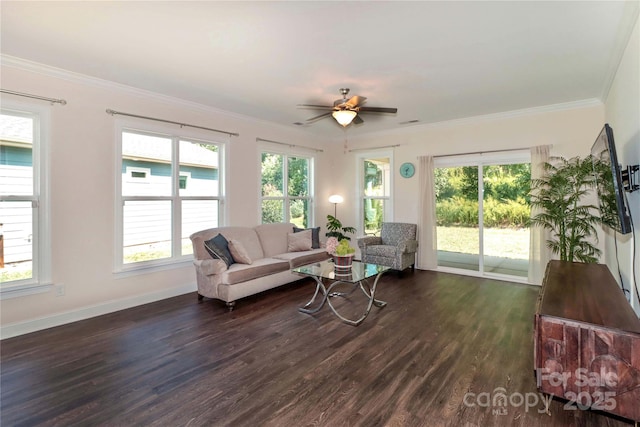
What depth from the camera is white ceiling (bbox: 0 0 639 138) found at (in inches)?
90.7

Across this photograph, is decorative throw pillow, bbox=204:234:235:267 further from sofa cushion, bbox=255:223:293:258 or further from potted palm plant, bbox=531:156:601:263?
potted palm plant, bbox=531:156:601:263

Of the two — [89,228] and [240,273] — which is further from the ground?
[89,228]

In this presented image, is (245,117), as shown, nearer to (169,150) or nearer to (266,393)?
(169,150)

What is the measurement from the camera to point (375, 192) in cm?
671

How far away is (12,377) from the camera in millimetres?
2344

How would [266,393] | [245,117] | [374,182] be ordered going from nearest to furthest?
[266,393] → [245,117] → [374,182]

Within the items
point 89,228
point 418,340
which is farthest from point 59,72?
point 418,340

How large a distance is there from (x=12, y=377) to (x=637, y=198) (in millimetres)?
5155

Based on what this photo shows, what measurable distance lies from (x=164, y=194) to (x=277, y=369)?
3.04m

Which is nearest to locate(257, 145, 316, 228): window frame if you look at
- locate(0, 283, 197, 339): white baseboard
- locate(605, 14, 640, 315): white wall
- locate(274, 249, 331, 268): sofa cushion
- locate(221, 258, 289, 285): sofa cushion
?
locate(274, 249, 331, 268): sofa cushion

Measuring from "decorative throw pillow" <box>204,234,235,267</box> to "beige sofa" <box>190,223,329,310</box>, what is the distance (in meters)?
0.08

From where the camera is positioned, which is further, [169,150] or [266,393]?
[169,150]

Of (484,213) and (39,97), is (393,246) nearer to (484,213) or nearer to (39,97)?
(484,213)

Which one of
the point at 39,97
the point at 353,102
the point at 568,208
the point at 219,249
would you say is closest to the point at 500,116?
the point at 568,208
